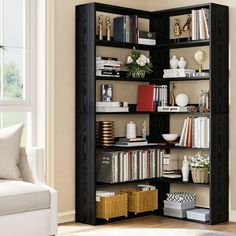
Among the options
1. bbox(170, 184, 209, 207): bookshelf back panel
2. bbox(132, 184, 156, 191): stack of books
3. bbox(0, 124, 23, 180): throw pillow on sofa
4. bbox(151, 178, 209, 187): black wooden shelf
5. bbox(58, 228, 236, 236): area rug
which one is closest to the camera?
bbox(0, 124, 23, 180): throw pillow on sofa

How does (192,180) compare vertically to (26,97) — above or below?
below

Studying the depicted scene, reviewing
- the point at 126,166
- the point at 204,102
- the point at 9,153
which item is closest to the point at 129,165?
the point at 126,166

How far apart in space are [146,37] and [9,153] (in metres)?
2.13

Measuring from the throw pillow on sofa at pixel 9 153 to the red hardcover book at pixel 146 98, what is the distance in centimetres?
173

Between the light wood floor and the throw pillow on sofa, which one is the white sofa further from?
the light wood floor

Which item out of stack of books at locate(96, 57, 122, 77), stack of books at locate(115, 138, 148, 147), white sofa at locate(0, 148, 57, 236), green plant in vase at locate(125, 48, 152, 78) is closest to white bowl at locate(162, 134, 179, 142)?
stack of books at locate(115, 138, 148, 147)

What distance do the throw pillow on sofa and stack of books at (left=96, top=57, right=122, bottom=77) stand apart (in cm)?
123

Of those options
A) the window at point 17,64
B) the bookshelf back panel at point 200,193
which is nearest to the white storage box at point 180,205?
the bookshelf back panel at point 200,193

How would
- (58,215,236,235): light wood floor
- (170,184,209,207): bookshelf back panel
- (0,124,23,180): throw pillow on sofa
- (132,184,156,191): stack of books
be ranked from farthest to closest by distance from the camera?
(132,184,156,191): stack of books
(170,184,209,207): bookshelf back panel
(58,215,236,235): light wood floor
(0,124,23,180): throw pillow on sofa

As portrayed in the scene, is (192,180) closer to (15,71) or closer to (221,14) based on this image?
(221,14)

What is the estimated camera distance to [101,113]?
585cm

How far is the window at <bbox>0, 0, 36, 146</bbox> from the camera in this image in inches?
217

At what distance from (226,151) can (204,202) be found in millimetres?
600

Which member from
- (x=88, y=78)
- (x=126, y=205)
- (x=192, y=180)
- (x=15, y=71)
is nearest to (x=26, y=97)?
(x=15, y=71)
